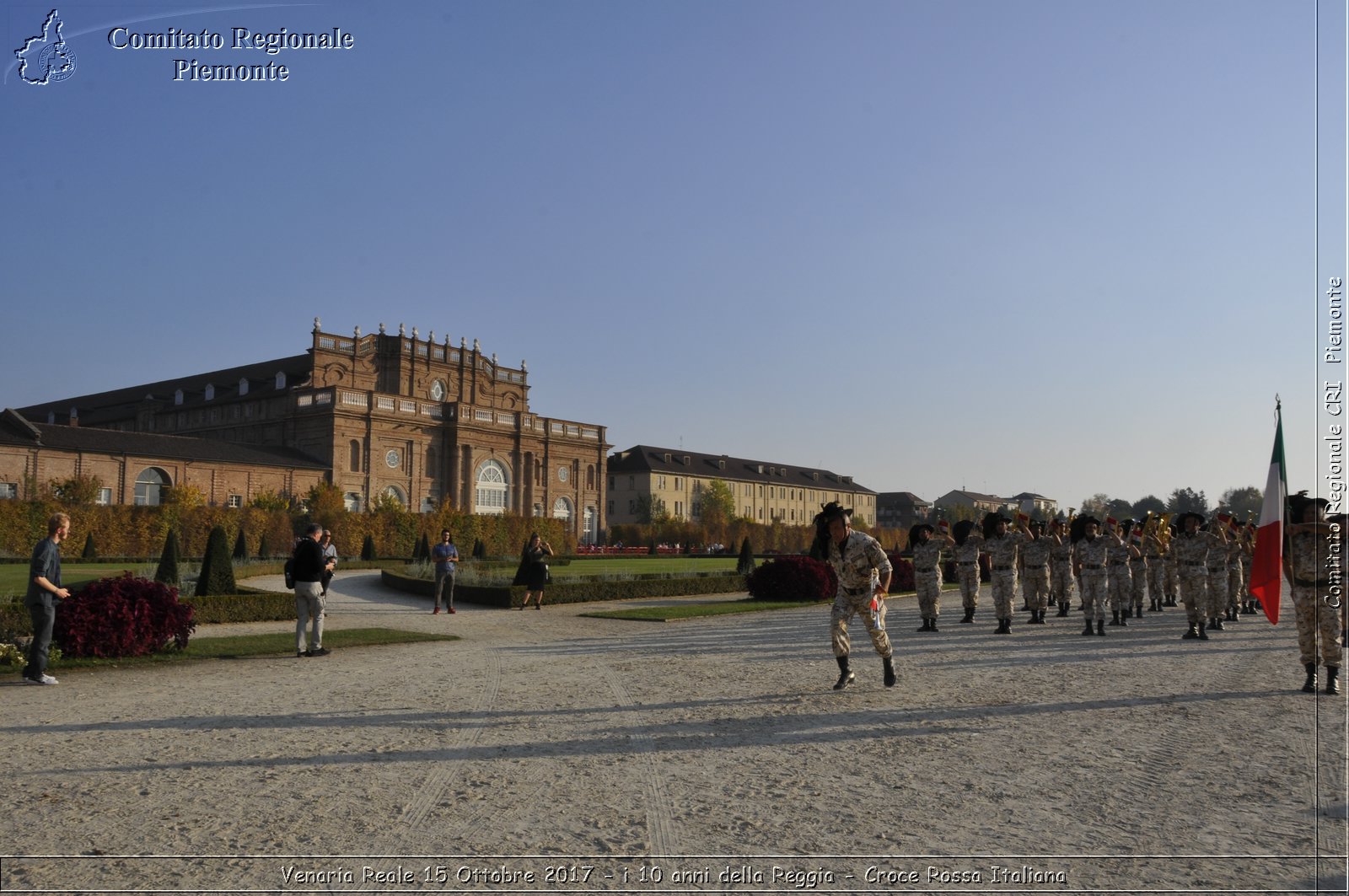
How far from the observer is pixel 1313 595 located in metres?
10.1

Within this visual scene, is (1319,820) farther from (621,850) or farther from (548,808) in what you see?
(548,808)

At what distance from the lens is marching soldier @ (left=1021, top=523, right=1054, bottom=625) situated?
1713 cm

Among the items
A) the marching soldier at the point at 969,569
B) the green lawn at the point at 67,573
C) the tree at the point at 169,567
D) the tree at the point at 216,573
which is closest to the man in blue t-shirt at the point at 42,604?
the green lawn at the point at 67,573

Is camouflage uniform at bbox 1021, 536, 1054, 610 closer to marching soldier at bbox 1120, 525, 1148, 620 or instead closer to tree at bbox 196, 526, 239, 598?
marching soldier at bbox 1120, 525, 1148, 620

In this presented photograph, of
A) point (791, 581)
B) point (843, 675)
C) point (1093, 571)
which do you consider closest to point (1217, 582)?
point (1093, 571)

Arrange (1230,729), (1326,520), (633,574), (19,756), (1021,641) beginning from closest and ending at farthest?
(19,756) → (1230,729) → (1326,520) → (1021,641) → (633,574)

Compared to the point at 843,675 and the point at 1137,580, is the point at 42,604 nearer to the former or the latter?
the point at 843,675

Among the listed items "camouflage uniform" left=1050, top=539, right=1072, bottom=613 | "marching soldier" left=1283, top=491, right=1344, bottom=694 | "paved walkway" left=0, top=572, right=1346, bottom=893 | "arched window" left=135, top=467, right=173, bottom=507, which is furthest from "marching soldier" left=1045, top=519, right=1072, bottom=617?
"arched window" left=135, top=467, right=173, bottom=507

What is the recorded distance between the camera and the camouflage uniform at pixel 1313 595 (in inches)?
388

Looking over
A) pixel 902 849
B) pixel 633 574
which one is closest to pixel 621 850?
pixel 902 849

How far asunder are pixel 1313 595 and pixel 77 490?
50.0 metres

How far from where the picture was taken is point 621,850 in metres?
4.89

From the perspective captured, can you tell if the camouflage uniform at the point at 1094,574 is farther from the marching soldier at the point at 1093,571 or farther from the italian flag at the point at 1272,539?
the italian flag at the point at 1272,539

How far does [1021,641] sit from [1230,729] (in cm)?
702
